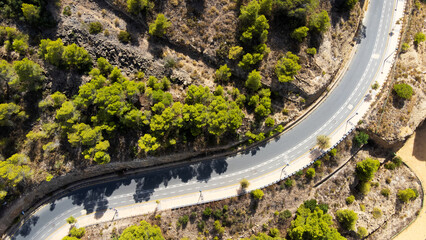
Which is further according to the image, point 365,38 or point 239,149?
point 365,38

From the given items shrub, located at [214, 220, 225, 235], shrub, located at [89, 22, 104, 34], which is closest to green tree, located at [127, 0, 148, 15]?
shrub, located at [89, 22, 104, 34]

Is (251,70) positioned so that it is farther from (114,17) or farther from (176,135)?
(114,17)

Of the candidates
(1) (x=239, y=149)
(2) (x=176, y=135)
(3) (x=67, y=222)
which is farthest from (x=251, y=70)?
(3) (x=67, y=222)

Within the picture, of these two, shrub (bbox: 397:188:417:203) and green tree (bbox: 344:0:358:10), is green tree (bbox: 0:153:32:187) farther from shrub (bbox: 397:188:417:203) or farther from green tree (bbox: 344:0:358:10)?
shrub (bbox: 397:188:417:203)

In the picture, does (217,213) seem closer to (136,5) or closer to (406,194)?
(406,194)

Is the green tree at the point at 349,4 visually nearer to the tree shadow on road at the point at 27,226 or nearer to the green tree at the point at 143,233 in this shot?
the green tree at the point at 143,233

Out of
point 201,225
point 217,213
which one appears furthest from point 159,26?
point 201,225

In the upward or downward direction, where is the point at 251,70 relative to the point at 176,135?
upward
